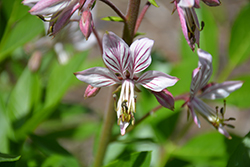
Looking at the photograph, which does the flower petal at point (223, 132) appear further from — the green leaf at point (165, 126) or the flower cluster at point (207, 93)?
the green leaf at point (165, 126)

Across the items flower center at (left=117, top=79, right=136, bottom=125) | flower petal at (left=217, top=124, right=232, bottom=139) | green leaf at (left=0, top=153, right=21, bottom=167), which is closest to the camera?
green leaf at (left=0, top=153, right=21, bottom=167)

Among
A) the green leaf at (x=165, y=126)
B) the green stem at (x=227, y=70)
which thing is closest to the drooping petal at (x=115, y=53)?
the green leaf at (x=165, y=126)

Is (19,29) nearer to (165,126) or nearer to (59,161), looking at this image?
(59,161)

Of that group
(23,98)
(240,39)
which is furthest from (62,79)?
(240,39)

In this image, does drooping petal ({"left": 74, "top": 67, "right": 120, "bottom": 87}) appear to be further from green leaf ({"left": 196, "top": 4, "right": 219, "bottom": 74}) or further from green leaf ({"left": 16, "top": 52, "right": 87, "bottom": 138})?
green leaf ({"left": 196, "top": 4, "right": 219, "bottom": 74})

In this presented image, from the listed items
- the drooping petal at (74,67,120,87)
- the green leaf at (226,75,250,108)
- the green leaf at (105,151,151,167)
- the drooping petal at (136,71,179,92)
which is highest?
the drooping petal at (74,67,120,87)

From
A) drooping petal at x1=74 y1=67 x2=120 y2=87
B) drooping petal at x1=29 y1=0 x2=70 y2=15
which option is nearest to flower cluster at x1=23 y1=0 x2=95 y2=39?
drooping petal at x1=29 y1=0 x2=70 y2=15
